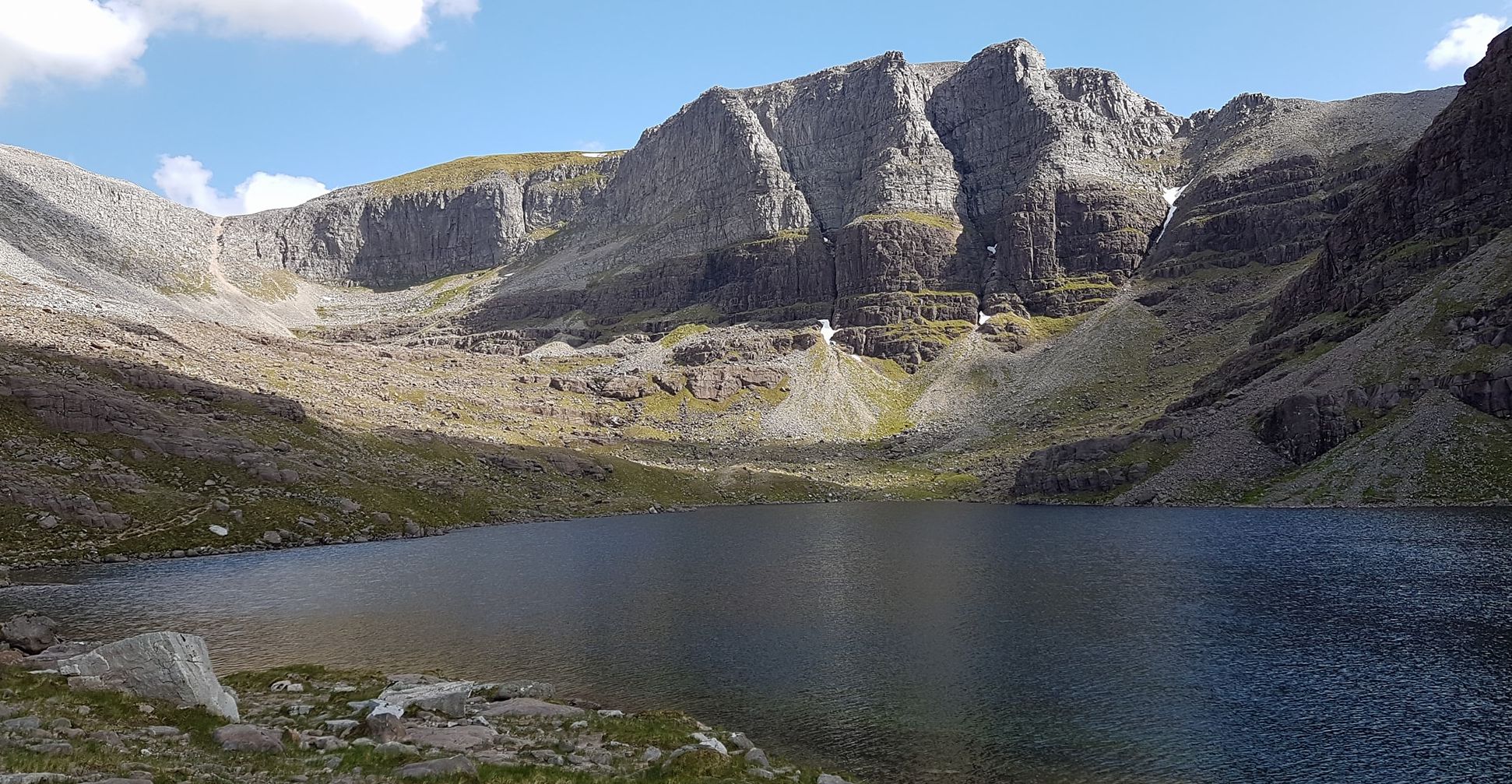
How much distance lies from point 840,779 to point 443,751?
1248cm

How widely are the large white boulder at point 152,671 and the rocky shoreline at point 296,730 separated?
0.15 ft

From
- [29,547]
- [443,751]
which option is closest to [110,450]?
[29,547]

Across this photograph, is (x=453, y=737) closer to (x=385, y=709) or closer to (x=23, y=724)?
(x=385, y=709)

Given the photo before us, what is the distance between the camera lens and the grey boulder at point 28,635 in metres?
34.1

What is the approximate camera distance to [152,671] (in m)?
26.1

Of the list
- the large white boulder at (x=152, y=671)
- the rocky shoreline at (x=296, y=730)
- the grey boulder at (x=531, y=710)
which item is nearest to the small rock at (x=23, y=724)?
the rocky shoreline at (x=296, y=730)

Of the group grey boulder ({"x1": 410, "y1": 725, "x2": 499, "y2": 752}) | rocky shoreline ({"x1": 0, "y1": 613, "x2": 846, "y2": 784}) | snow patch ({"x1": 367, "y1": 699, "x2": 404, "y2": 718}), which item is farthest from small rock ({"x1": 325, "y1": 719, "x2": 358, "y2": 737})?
grey boulder ({"x1": 410, "y1": 725, "x2": 499, "y2": 752})

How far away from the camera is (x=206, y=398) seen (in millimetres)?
121000

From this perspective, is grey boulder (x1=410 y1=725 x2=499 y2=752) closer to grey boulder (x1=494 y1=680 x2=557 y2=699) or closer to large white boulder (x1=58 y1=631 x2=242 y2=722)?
large white boulder (x1=58 y1=631 x2=242 y2=722)

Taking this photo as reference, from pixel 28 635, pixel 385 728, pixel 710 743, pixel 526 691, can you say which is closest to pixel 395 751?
pixel 385 728

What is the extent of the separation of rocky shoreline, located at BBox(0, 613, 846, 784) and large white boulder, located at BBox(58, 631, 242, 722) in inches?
1.8

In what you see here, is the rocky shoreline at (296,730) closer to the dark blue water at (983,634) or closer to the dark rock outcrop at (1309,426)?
the dark blue water at (983,634)

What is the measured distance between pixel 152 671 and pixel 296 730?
483cm

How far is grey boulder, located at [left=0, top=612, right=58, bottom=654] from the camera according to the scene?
34125 millimetres
